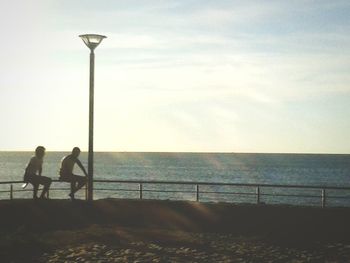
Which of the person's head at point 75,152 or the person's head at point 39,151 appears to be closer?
the person's head at point 39,151

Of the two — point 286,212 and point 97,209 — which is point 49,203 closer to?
point 97,209

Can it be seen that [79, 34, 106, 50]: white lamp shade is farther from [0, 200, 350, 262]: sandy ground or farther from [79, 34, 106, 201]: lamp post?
[0, 200, 350, 262]: sandy ground

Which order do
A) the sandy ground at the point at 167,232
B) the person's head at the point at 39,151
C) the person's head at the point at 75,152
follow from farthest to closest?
the person's head at the point at 75,152
the person's head at the point at 39,151
the sandy ground at the point at 167,232

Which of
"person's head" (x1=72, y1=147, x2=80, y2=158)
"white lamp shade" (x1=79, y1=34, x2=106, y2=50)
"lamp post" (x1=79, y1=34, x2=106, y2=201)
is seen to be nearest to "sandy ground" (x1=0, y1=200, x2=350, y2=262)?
"lamp post" (x1=79, y1=34, x2=106, y2=201)

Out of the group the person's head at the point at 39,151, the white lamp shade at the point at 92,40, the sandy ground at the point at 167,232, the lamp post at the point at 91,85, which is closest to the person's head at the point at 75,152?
the lamp post at the point at 91,85

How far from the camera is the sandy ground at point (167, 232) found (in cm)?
976

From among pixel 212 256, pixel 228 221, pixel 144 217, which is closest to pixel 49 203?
pixel 144 217

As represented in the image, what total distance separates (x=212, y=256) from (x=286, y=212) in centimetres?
593

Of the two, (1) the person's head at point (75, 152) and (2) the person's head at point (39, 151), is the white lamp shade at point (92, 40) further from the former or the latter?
(2) the person's head at point (39, 151)

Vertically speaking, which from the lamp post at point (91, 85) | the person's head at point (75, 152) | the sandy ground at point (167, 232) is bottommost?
the sandy ground at point (167, 232)

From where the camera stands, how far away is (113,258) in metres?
9.41

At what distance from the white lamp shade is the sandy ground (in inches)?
179

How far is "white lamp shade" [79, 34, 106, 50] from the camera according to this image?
15.0m

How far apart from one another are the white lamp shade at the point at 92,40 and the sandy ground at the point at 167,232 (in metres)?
4.54
